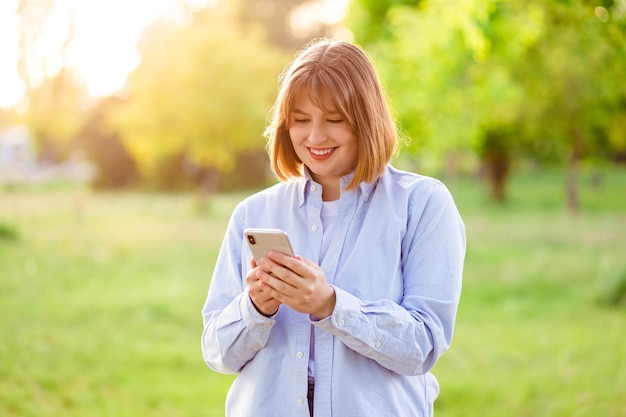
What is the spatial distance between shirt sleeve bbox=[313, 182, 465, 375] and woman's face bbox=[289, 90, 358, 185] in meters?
0.24

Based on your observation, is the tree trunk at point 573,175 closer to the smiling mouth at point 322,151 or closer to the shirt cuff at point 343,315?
the smiling mouth at point 322,151

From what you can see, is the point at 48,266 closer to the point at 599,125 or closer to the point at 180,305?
the point at 180,305

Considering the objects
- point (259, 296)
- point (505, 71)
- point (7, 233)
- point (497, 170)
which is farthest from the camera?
point (497, 170)

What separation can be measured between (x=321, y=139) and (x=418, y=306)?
526 mm

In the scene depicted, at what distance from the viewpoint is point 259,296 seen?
197 cm

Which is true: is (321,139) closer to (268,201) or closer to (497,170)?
(268,201)

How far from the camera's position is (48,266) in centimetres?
1065

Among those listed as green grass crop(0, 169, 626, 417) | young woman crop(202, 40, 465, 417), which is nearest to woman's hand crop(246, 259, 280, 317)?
young woman crop(202, 40, 465, 417)

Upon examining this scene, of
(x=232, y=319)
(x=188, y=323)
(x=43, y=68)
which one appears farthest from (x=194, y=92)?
(x=232, y=319)

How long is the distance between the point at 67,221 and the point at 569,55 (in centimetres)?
1179

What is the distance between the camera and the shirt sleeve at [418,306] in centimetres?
193

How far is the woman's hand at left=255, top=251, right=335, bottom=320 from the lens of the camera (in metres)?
1.87

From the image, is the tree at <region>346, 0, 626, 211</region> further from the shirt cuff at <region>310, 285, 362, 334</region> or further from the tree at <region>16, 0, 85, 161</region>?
the tree at <region>16, 0, 85, 161</region>

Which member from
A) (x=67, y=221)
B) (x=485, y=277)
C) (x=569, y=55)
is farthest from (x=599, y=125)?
(x=67, y=221)
